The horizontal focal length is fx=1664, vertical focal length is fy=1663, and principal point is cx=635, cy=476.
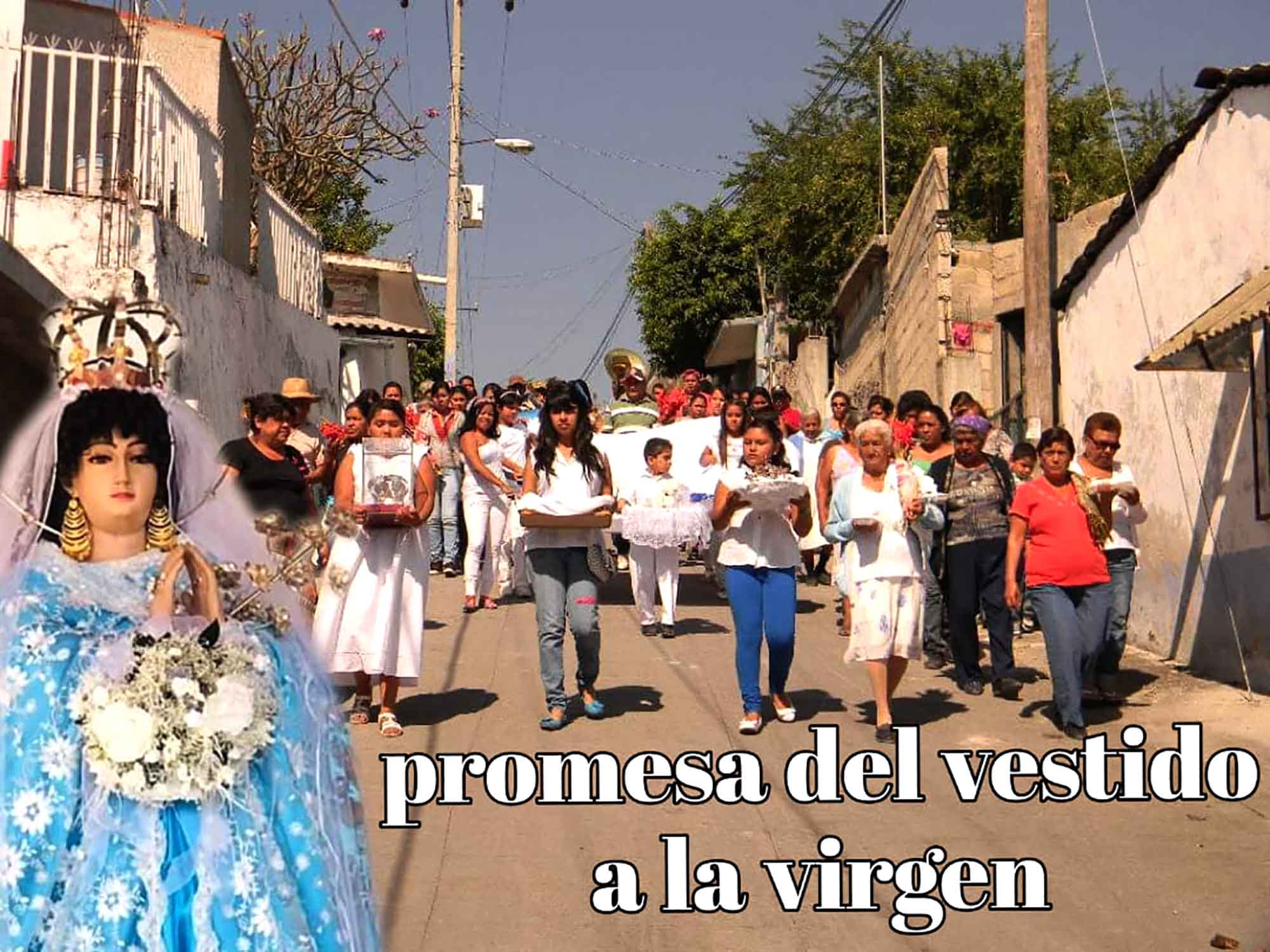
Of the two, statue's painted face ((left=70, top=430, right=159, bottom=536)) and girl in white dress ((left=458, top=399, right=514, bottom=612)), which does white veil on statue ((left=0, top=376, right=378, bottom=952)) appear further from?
girl in white dress ((left=458, top=399, right=514, bottom=612))

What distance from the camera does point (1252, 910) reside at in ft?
20.1

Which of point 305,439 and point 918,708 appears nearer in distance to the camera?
point 918,708

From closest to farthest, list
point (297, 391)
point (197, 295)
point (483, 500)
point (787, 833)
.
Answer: point (787, 833)
point (297, 391)
point (197, 295)
point (483, 500)

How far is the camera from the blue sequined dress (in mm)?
3740

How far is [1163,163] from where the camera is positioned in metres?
11.8

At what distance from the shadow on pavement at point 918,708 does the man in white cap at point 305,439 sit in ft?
→ 12.0

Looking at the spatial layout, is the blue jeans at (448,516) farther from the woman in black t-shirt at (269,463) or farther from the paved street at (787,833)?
the woman in black t-shirt at (269,463)

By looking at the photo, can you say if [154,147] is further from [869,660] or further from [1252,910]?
[1252,910]

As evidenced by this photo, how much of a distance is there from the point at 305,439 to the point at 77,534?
286 inches

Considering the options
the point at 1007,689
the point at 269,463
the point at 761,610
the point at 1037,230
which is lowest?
the point at 1007,689

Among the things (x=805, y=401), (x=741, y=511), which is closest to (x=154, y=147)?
(x=741, y=511)

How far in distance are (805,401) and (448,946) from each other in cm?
3169

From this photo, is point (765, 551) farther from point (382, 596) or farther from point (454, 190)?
point (454, 190)

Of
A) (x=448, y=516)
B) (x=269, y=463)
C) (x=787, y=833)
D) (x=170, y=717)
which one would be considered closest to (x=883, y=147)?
(x=448, y=516)
